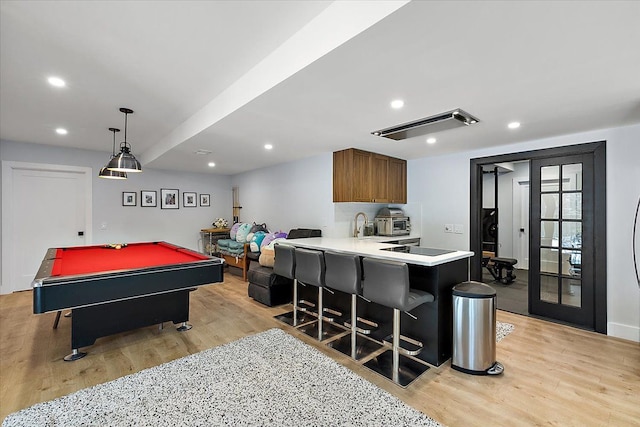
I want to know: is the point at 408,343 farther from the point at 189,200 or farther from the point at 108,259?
the point at 189,200

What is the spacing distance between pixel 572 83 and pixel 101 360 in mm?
4503

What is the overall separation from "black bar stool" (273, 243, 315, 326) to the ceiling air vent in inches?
68.5

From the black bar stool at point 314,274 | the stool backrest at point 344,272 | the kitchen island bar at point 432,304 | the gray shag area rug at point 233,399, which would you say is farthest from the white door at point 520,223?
the gray shag area rug at point 233,399

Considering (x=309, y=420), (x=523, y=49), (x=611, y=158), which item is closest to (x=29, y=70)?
(x=309, y=420)

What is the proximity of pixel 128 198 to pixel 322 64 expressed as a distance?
5.75 meters

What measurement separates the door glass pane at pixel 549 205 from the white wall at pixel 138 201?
6487 millimetres

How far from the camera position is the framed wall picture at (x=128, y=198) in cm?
587

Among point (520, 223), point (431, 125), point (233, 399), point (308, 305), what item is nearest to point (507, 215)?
point (520, 223)

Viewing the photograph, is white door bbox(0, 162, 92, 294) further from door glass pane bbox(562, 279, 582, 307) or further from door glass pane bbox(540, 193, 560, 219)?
door glass pane bbox(562, 279, 582, 307)

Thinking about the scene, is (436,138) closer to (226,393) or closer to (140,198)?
(226,393)

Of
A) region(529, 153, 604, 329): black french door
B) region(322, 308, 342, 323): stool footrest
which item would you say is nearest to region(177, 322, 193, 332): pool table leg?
region(322, 308, 342, 323): stool footrest

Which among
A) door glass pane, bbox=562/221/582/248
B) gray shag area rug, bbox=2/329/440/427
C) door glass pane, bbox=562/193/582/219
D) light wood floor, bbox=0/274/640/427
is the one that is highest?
door glass pane, bbox=562/193/582/219

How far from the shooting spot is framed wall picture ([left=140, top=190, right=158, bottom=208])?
20.1 ft

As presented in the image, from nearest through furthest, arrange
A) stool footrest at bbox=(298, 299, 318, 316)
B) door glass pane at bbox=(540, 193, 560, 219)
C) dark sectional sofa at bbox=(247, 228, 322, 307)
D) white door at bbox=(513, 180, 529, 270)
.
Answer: door glass pane at bbox=(540, 193, 560, 219), stool footrest at bbox=(298, 299, 318, 316), dark sectional sofa at bbox=(247, 228, 322, 307), white door at bbox=(513, 180, 529, 270)
